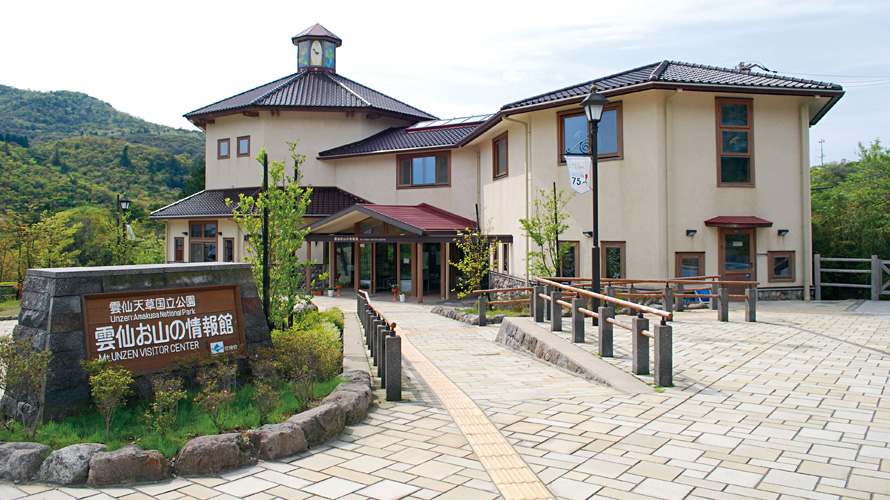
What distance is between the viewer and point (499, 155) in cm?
2216

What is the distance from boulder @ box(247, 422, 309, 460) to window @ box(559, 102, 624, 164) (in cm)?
1298

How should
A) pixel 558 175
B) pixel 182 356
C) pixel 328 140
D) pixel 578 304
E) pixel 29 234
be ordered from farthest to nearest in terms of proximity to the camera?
pixel 328 140, pixel 29 234, pixel 558 175, pixel 578 304, pixel 182 356

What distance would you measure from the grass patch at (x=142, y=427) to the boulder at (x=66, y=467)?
339 mm

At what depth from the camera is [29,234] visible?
23250mm

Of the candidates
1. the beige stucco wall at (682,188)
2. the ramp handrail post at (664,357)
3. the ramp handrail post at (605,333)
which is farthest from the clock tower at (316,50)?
the ramp handrail post at (664,357)

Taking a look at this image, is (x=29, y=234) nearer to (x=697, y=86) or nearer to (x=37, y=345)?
(x=37, y=345)

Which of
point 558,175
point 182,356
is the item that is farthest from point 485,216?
point 182,356

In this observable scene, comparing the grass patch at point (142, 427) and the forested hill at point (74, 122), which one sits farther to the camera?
the forested hill at point (74, 122)

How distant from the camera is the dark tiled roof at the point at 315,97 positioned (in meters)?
28.3

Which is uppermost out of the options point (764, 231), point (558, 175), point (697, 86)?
point (697, 86)

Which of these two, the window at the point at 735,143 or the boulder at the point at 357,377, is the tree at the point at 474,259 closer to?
the window at the point at 735,143

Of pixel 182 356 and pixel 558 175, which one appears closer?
pixel 182 356

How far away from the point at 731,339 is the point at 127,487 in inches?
377

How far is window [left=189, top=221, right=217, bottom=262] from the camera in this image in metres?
29.1
